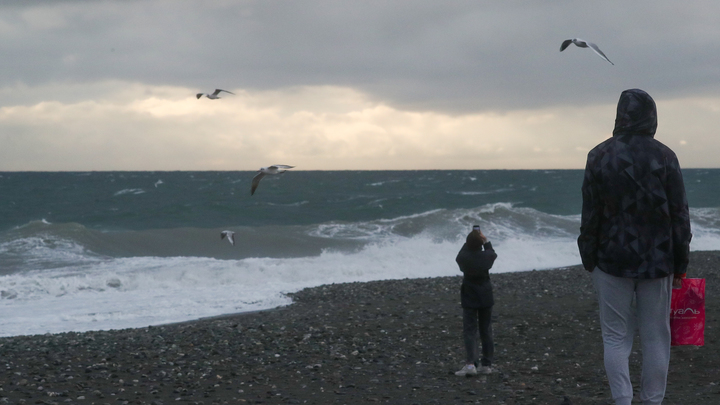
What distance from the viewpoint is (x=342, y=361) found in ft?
27.4

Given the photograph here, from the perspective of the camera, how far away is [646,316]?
412 cm

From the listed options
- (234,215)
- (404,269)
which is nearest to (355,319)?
(404,269)

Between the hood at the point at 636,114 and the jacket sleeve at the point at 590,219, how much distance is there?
0.28m

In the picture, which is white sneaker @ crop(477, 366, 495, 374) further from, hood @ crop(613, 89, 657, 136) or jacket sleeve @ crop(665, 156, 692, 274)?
hood @ crop(613, 89, 657, 136)

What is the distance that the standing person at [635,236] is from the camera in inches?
156

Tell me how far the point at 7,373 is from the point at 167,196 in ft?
173

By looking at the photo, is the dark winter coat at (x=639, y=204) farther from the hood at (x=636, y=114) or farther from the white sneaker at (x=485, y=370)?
the white sneaker at (x=485, y=370)

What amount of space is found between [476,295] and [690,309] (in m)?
3.26

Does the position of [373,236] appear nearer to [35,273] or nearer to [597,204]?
[35,273]

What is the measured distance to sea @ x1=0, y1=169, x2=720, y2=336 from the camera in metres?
14.7

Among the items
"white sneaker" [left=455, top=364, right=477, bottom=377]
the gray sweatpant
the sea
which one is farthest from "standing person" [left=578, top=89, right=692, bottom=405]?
the sea

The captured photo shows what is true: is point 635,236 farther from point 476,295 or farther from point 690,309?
point 476,295

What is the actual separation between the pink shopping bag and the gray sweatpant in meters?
0.21

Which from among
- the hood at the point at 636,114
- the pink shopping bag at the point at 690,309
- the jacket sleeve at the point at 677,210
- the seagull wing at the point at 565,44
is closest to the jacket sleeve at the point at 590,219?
the hood at the point at 636,114
